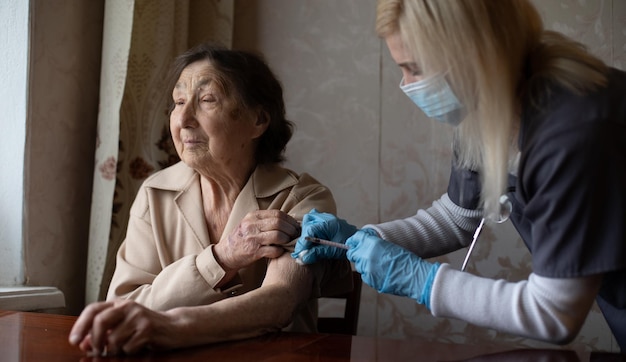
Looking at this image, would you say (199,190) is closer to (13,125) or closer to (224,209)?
(224,209)

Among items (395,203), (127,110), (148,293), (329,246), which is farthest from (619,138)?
(127,110)

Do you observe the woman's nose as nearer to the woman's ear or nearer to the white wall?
the woman's ear

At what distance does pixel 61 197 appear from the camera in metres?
1.93

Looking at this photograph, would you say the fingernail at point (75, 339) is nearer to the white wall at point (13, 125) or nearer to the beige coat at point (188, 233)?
the beige coat at point (188, 233)

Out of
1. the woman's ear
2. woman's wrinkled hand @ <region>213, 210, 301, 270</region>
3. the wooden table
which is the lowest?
the wooden table

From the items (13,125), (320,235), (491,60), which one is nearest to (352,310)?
(320,235)

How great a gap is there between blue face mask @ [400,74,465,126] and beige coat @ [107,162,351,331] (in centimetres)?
45

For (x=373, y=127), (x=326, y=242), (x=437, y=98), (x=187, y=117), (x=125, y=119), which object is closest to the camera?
(x=437, y=98)

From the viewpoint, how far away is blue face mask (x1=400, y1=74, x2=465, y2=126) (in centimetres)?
116

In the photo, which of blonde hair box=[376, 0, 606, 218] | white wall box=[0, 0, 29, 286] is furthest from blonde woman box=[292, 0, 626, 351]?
white wall box=[0, 0, 29, 286]

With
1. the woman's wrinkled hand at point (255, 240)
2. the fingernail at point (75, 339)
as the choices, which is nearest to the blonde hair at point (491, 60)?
the woman's wrinkled hand at point (255, 240)

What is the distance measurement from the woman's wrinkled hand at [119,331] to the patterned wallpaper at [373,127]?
3.74 feet

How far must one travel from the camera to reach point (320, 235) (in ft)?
4.74

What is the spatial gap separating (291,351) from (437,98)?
49 cm
